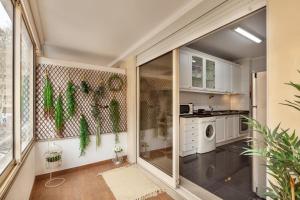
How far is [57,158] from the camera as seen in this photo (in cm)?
266

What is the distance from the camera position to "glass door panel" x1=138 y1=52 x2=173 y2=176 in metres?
2.59

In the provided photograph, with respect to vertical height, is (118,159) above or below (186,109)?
below

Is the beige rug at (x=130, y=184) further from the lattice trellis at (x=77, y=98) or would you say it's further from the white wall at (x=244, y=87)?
the white wall at (x=244, y=87)

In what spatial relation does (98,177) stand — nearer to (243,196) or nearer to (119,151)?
(119,151)

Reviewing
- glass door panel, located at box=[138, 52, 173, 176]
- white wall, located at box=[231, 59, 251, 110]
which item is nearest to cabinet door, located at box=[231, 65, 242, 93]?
white wall, located at box=[231, 59, 251, 110]

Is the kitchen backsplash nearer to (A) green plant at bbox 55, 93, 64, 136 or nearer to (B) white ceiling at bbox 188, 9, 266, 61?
(B) white ceiling at bbox 188, 9, 266, 61

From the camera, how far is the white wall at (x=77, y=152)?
2.71 meters

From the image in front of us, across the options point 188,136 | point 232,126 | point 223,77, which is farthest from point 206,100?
point 188,136

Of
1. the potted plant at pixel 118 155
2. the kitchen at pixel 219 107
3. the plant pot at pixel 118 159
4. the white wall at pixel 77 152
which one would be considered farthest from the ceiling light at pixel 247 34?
the plant pot at pixel 118 159

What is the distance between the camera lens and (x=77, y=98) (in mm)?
3092

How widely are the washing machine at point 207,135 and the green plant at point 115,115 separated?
1.96 meters

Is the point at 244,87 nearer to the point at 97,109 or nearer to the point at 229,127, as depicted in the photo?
the point at 229,127

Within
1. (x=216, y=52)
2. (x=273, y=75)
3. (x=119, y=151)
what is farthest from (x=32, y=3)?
(x=216, y=52)

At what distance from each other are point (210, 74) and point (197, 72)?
1.72ft
